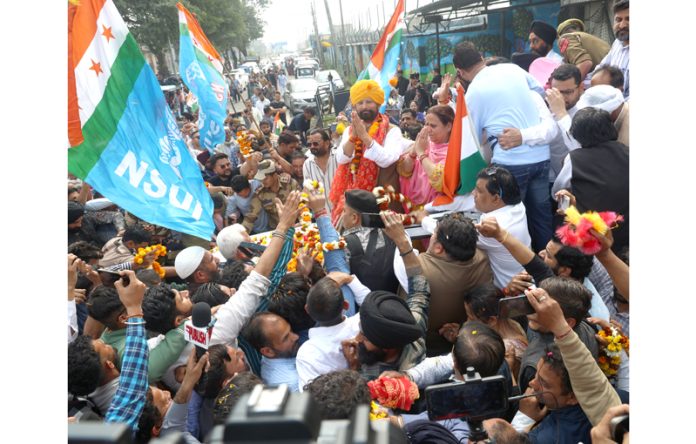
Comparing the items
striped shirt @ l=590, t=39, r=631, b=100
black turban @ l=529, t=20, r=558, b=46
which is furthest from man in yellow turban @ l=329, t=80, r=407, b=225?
A: black turban @ l=529, t=20, r=558, b=46

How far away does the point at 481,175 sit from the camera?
149 inches

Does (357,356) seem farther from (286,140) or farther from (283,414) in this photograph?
(286,140)

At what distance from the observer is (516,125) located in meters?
4.47

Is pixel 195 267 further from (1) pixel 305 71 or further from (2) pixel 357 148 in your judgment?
(1) pixel 305 71

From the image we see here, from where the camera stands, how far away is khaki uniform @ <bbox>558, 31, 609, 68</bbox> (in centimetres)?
654

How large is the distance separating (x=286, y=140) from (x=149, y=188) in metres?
3.55

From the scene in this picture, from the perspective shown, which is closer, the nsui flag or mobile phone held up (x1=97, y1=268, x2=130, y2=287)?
mobile phone held up (x1=97, y1=268, x2=130, y2=287)

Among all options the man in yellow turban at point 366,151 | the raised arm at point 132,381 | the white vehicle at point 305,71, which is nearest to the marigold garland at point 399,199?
the man in yellow turban at point 366,151

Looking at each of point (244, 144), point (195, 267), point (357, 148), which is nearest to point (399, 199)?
point (357, 148)

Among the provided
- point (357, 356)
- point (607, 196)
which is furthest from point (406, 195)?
point (357, 356)

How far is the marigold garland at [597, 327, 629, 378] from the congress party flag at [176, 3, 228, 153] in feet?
17.4

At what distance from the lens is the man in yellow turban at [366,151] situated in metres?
4.91

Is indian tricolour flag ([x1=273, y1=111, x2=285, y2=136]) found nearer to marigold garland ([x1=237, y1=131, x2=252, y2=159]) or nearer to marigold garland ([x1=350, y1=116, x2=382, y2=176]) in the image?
marigold garland ([x1=237, y1=131, x2=252, y2=159])

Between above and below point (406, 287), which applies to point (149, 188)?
above
